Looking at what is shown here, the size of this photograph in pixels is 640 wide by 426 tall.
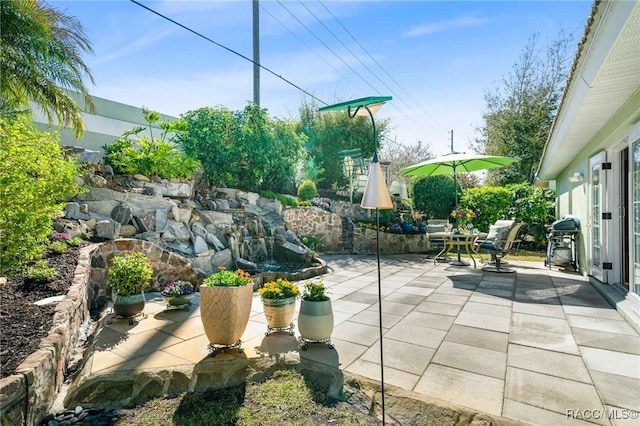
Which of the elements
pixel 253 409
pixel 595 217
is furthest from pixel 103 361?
pixel 595 217

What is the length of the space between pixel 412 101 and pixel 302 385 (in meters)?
17.5

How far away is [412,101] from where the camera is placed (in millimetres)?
17453

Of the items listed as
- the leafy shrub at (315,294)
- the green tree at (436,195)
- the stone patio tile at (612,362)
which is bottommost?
the stone patio tile at (612,362)

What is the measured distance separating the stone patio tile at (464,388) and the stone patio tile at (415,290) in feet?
7.96

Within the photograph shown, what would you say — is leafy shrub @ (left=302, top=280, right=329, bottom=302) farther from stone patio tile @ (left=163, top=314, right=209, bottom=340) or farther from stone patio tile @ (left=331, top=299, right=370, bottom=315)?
stone patio tile @ (left=163, top=314, right=209, bottom=340)

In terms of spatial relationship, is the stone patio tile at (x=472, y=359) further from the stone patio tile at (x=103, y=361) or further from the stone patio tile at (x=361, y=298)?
the stone patio tile at (x=103, y=361)

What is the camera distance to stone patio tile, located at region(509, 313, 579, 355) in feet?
9.48

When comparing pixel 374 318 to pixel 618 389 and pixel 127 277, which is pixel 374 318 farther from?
pixel 127 277

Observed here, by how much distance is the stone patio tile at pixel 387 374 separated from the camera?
2281 mm

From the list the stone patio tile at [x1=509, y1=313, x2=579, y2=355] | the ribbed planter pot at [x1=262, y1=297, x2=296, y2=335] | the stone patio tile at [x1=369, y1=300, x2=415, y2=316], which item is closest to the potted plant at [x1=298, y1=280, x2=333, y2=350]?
the ribbed planter pot at [x1=262, y1=297, x2=296, y2=335]

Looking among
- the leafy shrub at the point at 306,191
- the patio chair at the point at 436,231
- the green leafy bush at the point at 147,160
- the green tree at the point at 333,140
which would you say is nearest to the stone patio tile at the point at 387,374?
the patio chair at the point at 436,231

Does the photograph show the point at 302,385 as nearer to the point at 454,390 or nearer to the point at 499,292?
the point at 454,390

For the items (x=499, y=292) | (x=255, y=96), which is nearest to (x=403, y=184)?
(x=255, y=96)

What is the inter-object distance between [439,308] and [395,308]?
0.55 meters
